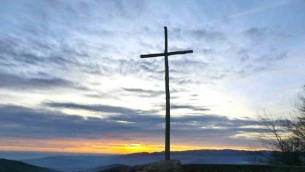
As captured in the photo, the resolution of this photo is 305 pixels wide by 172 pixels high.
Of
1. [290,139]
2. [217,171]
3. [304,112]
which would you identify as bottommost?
[217,171]

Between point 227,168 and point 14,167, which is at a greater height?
point 14,167

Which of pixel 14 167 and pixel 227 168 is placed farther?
pixel 14 167

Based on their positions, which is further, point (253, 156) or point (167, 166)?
point (253, 156)

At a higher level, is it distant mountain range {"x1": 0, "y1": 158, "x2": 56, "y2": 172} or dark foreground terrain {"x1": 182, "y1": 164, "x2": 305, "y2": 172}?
distant mountain range {"x1": 0, "y1": 158, "x2": 56, "y2": 172}

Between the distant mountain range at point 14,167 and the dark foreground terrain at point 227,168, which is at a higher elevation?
the distant mountain range at point 14,167

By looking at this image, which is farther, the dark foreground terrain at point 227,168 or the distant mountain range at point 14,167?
the distant mountain range at point 14,167

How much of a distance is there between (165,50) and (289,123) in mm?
13782

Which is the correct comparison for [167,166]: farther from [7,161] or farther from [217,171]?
[7,161]

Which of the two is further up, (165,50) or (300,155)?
(165,50)

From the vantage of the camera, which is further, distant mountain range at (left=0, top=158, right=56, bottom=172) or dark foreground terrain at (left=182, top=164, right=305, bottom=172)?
distant mountain range at (left=0, top=158, right=56, bottom=172)

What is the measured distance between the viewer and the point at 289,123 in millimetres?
28672

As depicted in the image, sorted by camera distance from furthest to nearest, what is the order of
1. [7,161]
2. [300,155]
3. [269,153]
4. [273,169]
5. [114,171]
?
[7,161]
[269,153]
[300,155]
[114,171]
[273,169]

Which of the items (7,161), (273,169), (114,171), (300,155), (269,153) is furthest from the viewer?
(7,161)

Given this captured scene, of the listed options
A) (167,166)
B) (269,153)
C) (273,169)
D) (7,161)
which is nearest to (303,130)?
(269,153)
